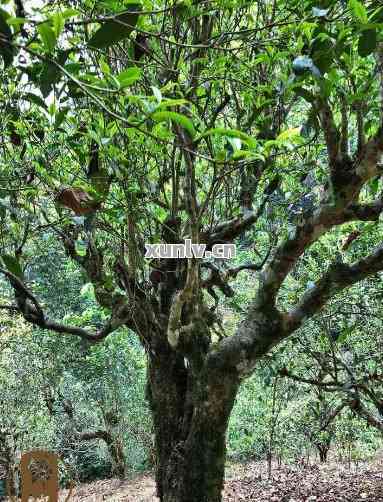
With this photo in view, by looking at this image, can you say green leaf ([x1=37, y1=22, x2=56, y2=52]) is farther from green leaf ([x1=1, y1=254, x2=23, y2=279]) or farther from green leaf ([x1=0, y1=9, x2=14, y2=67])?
green leaf ([x1=1, y1=254, x2=23, y2=279])

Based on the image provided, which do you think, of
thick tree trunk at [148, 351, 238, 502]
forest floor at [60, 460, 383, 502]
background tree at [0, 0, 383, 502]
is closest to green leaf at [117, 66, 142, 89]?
background tree at [0, 0, 383, 502]

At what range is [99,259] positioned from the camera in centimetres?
355

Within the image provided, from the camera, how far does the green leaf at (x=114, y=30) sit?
2.80ft

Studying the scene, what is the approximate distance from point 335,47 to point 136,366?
26.1 ft

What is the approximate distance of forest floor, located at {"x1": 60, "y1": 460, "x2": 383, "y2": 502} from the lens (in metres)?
4.72

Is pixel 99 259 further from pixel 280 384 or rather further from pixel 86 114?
pixel 280 384

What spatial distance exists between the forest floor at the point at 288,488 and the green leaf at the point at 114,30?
179 inches

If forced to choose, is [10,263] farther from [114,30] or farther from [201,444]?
[201,444]

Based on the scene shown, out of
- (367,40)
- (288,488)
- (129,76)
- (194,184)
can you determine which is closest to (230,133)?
(129,76)

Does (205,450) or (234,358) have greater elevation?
(234,358)

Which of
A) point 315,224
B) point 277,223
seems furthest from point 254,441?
point 315,224

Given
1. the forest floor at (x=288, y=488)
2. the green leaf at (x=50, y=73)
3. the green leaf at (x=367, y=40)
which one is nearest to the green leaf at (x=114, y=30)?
the green leaf at (x=50, y=73)

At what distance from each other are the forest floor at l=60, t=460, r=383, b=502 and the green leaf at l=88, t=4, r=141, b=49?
4.55 m

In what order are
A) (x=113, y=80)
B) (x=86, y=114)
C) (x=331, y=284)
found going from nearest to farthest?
(x=113, y=80) → (x=86, y=114) → (x=331, y=284)
